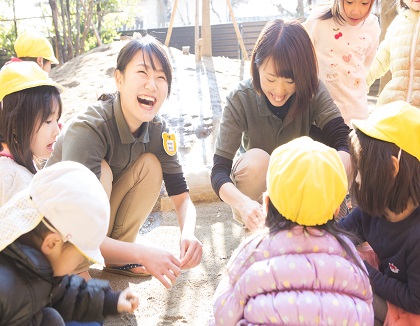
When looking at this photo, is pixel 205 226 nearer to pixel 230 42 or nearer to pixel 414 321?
pixel 414 321

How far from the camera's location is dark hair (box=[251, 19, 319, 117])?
81.1 inches

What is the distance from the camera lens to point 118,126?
210 cm

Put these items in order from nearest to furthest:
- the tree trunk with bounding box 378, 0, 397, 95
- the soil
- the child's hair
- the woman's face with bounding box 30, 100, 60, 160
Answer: the woman's face with bounding box 30, 100, 60, 160, the soil, the child's hair, the tree trunk with bounding box 378, 0, 397, 95

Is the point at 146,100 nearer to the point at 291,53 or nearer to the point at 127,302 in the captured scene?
the point at 291,53

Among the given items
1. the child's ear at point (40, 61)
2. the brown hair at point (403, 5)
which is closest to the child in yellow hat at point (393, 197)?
the brown hair at point (403, 5)

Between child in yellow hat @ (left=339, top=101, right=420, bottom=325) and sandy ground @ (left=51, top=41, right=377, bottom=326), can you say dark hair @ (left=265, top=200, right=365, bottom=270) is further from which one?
sandy ground @ (left=51, top=41, right=377, bottom=326)

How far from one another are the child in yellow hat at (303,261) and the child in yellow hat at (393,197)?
28 centimetres

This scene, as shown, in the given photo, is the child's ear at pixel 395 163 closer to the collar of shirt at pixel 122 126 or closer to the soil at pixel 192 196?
the soil at pixel 192 196

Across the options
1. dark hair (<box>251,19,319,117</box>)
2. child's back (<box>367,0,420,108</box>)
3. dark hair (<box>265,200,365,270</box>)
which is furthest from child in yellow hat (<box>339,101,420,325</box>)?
child's back (<box>367,0,420,108</box>)

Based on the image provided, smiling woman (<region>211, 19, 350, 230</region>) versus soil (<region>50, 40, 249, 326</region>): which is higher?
smiling woman (<region>211, 19, 350, 230</region>)

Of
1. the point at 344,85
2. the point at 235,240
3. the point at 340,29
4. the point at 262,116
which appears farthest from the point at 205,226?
the point at 340,29

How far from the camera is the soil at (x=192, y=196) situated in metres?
2.05

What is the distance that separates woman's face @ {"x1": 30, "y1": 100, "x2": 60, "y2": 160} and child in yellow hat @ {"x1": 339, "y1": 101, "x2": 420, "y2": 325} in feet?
3.50

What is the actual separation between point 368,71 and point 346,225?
157 centimetres
